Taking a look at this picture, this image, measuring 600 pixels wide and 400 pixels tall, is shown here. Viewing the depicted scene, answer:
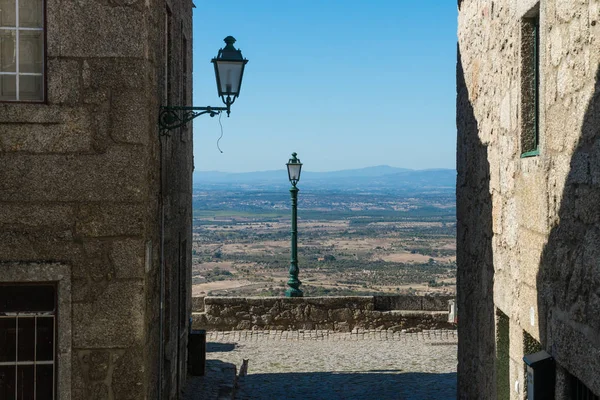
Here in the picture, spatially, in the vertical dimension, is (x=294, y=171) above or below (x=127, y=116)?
below

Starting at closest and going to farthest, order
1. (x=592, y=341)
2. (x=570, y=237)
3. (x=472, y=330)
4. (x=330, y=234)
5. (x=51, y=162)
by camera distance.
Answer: (x=592, y=341) < (x=570, y=237) < (x=51, y=162) < (x=472, y=330) < (x=330, y=234)

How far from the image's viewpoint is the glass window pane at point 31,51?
22.1 ft

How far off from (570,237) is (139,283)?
3.28 m

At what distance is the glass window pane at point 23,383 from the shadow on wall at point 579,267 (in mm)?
3868

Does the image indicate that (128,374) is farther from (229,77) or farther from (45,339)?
(229,77)

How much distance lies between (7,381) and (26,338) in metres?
0.36

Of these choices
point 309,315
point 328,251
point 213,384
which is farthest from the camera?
point 328,251

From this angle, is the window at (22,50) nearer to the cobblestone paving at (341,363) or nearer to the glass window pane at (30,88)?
the glass window pane at (30,88)

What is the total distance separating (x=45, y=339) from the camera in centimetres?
679

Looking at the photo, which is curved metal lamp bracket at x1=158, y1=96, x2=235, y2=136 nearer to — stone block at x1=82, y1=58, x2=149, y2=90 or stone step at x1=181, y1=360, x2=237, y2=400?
stone block at x1=82, y1=58, x2=149, y2=90

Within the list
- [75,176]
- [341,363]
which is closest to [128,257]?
[75,176]

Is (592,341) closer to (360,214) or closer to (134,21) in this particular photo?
(134,21)

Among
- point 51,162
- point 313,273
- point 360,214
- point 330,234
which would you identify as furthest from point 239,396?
point 360,214

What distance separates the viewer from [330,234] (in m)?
118
